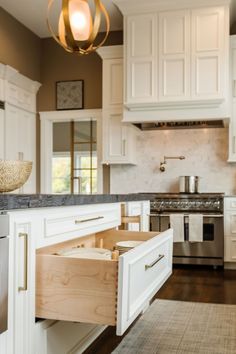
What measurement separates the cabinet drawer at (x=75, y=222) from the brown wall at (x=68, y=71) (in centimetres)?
379

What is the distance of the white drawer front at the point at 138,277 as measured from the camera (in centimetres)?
138

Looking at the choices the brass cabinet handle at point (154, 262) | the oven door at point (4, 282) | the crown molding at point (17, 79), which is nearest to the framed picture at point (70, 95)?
the crown molding at point (17, 79)

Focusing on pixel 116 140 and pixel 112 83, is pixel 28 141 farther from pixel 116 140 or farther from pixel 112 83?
pixel 112 83

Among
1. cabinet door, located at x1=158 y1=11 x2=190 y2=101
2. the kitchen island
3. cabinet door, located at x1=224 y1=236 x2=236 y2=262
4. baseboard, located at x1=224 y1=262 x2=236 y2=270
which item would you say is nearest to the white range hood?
cabinet door, located at x1=158 y1=11 x2=190 y2=101

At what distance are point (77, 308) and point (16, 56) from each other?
15.5ft

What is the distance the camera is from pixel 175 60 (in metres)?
4.86

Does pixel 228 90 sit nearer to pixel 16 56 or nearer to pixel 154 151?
pixel 154 151

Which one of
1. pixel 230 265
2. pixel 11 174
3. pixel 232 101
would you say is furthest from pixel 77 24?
pixel 230 265

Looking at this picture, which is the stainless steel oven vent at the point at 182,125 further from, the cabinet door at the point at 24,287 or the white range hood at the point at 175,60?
the cabinet door at the point at 24,287

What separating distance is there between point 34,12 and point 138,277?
4674mm

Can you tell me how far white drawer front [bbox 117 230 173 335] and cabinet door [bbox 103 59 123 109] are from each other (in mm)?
3499

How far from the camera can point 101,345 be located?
229cm

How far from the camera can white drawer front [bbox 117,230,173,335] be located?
1.38m

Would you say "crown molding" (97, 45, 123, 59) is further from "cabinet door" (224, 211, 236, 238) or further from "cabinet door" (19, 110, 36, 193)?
"cabinet door" (224, 211, 236, 238)
